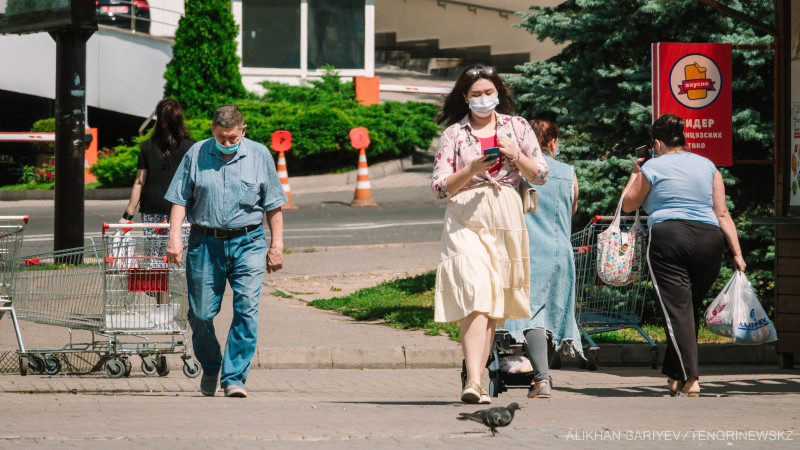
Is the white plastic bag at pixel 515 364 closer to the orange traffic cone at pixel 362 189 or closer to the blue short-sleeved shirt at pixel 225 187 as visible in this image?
the blue short-sleeved shirt at pixel 225 187

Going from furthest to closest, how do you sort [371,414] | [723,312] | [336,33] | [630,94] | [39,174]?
[336,33], [39,174], [630,94], [723,312], [371,414]

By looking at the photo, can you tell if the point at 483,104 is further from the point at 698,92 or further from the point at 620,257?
the point at 698,92

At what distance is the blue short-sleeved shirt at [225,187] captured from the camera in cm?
718

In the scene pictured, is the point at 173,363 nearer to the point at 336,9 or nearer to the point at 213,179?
the point at 213,179

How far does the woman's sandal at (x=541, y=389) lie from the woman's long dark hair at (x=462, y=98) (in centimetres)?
170

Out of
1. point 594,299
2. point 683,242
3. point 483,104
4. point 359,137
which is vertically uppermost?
point 359,137

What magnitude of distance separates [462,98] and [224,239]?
177 cm

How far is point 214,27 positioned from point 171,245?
17.8 meters

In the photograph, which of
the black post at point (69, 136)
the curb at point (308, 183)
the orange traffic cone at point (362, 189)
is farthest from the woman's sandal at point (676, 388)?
the curb at point (308, 183)

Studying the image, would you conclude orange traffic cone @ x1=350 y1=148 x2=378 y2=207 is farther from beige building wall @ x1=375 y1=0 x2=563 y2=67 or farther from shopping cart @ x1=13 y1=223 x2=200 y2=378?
beige building wall @ x1=375 y1=0 x2=563 y2=67

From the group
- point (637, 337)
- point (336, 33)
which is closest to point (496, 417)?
point (637, 337)

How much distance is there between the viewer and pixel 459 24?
36844 millimetres

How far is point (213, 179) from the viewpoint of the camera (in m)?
A: 7.21

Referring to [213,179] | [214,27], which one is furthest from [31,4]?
[214,27]
